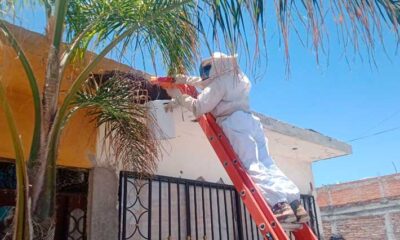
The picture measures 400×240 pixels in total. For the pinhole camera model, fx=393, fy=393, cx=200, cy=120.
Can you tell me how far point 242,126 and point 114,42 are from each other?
1268 mm

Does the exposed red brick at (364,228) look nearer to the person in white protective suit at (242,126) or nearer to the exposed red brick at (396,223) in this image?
the exposed red brick at (396,223)

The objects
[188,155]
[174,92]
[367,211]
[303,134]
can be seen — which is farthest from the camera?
[367,211]

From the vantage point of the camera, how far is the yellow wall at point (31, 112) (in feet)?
10.3

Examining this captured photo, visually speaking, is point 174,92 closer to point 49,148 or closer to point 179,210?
point 179,210

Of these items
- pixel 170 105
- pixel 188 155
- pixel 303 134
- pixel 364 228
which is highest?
pixel 303 134

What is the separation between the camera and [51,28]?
2.72m

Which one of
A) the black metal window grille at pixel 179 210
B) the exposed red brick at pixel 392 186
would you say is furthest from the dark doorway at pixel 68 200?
the exposed red brick at pixel 392 186

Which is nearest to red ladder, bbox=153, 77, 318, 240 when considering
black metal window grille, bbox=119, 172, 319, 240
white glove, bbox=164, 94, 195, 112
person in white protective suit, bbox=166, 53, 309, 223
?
person in white protective suit, bbox=166, 53, 309, 223

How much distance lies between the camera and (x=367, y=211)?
57.2ft

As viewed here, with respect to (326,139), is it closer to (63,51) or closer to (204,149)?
(204,149)

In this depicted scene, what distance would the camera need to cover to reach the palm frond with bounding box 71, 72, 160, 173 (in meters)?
3.02

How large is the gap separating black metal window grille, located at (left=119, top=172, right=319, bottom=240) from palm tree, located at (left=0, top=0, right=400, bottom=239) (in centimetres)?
80

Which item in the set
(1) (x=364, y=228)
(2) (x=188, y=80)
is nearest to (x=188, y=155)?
(2) (x=188, y=80)

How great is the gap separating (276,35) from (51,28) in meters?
1.85
